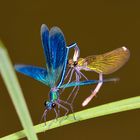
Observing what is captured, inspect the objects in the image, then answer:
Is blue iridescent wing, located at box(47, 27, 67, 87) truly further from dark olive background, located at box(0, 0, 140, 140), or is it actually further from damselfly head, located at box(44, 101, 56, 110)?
dark olive background, located at box(0, 0, 140, 140)

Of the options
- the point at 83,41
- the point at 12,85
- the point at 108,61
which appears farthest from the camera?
the point at 83,41

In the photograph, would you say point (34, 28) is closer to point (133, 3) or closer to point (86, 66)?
point (133, 3)

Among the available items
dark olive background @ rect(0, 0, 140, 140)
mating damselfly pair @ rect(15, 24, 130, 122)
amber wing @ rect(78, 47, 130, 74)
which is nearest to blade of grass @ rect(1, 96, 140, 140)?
mating damselfly pair @ rect(15, 24, 130, 122)

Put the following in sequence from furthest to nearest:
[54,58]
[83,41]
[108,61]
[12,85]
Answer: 1. [83,41]
2. [108,61]
3. [54,58]
4. [12,85]

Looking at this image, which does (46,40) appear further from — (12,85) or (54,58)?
(12,85)

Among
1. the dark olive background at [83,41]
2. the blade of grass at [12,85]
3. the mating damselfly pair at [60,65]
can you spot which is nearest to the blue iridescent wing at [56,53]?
the mating damselfly pair at [60,65]

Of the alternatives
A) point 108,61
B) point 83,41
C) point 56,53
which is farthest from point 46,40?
point 83,41

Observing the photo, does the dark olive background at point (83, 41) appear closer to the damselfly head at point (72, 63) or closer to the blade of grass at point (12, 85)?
the damselfly head at point (72, 63)
